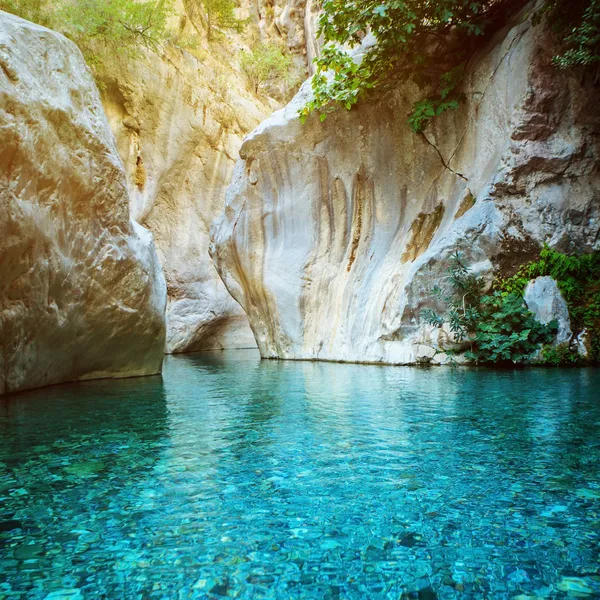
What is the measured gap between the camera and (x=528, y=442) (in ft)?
12.1

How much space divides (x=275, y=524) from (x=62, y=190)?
5802 mm

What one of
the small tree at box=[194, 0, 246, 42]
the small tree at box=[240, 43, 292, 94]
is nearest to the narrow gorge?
the small tree at box=[194, 0, 246, 42]

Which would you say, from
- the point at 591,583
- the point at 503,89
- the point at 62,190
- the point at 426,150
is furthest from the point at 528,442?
the point at 426,150

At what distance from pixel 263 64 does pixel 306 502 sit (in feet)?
83.7

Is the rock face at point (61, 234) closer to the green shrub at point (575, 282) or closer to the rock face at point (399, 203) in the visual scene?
the rock face at point (399, 203)

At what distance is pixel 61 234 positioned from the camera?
273 inches

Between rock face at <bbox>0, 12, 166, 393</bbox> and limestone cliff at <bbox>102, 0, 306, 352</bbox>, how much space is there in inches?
514

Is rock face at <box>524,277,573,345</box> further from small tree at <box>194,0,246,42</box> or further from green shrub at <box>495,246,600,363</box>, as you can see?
small tree at <box>194,0,246,42</box>

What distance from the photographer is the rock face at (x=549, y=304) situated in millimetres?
8875

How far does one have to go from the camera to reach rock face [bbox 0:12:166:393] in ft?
19.6

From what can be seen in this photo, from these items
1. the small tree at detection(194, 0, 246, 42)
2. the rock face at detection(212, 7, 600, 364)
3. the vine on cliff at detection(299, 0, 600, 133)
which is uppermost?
the small tree at detection(194, 0, 246, 42)

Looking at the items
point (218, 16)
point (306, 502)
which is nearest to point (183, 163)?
point (218, 16)

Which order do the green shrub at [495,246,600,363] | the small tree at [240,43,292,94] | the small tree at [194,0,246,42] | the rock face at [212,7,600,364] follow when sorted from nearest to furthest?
the green shrub at [495,246,600,363] → the rock face at [212,7,600,364] → the small tree at [194,0,246,42] → the small tree at [240,43,292,94]

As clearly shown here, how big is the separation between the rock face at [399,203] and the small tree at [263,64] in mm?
12700
